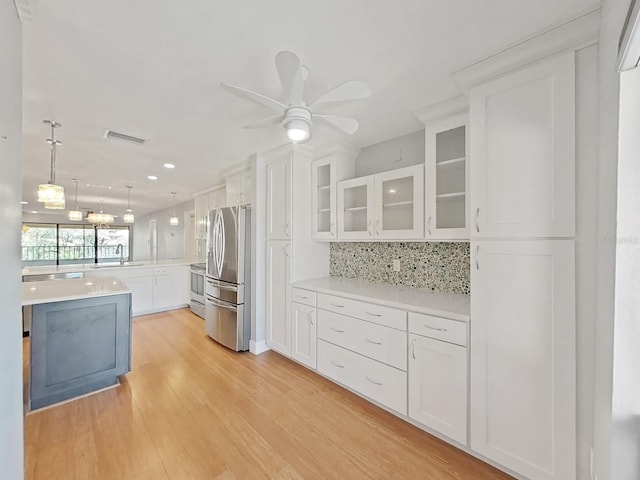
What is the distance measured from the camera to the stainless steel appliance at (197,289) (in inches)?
182

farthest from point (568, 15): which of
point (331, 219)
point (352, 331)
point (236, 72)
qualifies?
point (352, 331)

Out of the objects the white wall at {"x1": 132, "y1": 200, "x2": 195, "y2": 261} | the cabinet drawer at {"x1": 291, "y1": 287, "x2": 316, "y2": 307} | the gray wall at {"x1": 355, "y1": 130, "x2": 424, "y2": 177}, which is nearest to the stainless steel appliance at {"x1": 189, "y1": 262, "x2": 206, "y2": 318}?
the white wall at {"x1": 132, "y1": 200, "x2": 195, "y2": 261}

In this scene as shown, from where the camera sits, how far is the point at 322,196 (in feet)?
10.2

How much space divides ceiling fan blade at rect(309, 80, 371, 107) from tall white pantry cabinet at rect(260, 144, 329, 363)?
4.96ft

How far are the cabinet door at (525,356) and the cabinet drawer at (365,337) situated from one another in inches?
20.4

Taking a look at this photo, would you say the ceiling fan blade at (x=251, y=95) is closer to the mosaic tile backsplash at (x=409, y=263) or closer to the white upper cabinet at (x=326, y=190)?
the white upper cabinet at (x=326, y=190)

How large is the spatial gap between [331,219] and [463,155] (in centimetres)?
140

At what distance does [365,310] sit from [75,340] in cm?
258

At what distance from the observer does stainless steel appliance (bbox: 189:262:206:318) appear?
182 inches

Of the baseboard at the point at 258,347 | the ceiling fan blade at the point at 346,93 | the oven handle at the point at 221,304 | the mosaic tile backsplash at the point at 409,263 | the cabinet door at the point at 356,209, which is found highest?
the ceiling fan blade at the point at 346,93

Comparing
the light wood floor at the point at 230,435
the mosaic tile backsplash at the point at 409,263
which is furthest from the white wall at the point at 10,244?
the mosaic tile backsplash at the point at 409,263

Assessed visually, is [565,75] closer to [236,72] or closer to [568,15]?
[568,15]

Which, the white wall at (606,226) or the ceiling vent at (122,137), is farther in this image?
the ceiling vent at (122,137)

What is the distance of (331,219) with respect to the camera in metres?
2.89
